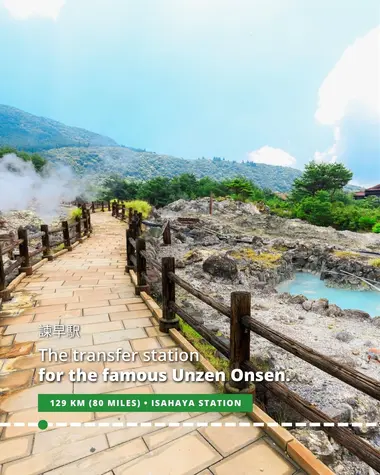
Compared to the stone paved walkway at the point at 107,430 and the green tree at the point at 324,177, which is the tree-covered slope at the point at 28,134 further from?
the stone paved walkway at the point at 107,430

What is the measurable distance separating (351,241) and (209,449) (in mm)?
21152

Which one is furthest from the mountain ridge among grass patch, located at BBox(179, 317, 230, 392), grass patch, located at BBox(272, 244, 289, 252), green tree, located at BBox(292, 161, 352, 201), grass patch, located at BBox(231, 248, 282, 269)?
grass patch, located at BBox(179, 317, 230, 392)

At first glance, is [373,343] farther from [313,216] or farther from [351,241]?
[313,216]

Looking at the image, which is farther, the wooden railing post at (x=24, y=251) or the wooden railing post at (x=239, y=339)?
the wooden railing post at (x=24, y=251)

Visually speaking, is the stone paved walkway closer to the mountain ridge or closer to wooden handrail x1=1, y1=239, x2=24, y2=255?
wooden handrail x1=1, y1=239, x2=24, y2=255

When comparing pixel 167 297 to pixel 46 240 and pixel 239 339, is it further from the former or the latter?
pixel 46 240

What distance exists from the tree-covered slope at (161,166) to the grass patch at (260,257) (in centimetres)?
10335

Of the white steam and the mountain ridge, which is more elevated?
the mountain ridge

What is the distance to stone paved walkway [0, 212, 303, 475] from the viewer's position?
1.79m

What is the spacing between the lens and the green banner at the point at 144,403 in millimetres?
2277

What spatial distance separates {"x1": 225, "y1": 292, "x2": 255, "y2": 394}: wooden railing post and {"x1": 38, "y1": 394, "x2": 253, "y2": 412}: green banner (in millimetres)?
88

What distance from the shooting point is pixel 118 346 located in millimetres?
3328

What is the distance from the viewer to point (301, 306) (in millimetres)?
8758

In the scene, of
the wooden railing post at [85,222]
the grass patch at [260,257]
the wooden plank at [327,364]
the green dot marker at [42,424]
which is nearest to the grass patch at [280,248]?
the grass patch at [260,257]
